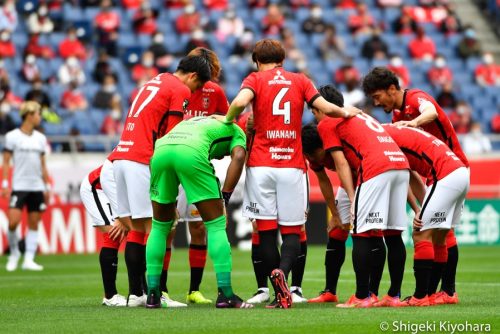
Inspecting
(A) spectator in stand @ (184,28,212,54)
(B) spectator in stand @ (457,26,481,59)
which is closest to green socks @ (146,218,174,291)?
(A) spectator in stand @ (184,28,212,54)

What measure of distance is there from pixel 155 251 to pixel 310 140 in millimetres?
1901

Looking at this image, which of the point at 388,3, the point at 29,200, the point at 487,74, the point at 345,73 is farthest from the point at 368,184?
the point at 388,3

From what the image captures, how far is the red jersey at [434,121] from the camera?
11281mm

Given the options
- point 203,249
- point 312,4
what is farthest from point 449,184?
point 312,4

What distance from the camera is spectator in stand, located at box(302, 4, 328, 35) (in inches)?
1190

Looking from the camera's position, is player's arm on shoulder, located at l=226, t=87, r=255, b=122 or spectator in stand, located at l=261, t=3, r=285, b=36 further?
spectator in stand, located at l=261, t=3, r=285, b=36

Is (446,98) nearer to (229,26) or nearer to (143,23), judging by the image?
(229,26)

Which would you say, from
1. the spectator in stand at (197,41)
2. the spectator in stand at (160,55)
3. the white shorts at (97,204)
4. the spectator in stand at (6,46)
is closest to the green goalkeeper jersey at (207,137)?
the white shorts at (97,204)

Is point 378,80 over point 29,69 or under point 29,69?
under

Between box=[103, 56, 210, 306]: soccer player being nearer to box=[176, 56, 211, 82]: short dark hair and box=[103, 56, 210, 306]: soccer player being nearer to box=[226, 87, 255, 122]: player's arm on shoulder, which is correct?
box=[176, 56, 211, 82]: short dark hair

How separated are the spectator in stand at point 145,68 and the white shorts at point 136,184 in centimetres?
1579

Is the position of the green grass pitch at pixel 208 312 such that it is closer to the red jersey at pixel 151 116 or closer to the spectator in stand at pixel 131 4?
the red jersey at pixel 151 116

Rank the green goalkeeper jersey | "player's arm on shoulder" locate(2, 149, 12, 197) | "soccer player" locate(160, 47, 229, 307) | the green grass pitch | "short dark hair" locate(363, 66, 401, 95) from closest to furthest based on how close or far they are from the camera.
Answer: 1. the green grass pitch
2. the green goalkeeper jersey
3. "short dark hair" locate(363, 66, 401, 95)
4. "soccer player" locate(160, 47, 229, 307)
5. "player's arm on shoulder" locate(2, 149, 12, 197)

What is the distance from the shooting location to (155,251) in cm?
1023
